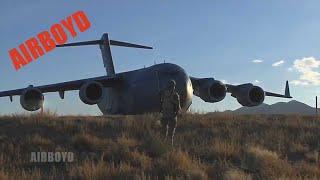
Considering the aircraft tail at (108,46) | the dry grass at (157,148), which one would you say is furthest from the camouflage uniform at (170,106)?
the aircraft tail at (108,46)

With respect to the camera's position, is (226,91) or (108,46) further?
(108,46)

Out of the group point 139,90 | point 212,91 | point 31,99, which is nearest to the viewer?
point 139,90

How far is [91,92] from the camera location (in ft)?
89.2

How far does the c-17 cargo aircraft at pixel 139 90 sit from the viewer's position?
25547mm

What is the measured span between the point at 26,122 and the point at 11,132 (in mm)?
1561

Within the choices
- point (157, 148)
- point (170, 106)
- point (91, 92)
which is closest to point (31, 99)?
point (91, 92)

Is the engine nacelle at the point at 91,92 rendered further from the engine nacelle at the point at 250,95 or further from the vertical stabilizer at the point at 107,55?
the vertical stabilizer at the point at 107,55

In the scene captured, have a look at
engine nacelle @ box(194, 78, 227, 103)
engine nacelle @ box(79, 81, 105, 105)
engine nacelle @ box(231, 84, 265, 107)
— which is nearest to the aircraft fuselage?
engine nacelle @ box(79, 81, 105, 105)

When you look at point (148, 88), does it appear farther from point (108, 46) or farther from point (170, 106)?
point (108, 46)

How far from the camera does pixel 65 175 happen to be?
1182 cm

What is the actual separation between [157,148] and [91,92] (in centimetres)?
1325

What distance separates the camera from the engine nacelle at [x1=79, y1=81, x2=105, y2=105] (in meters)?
26.6

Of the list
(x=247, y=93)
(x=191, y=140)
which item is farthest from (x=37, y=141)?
(x=247, y=93)

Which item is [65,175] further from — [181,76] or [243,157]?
[181,76]
